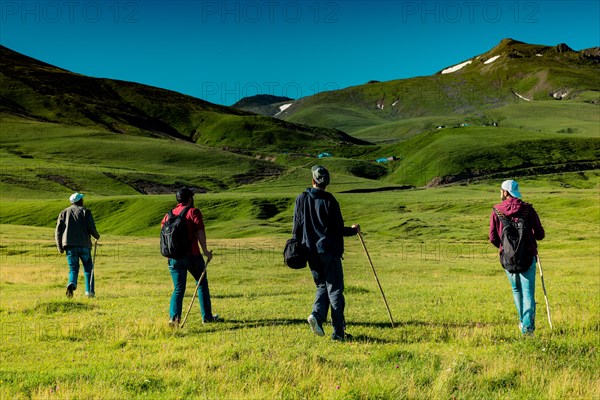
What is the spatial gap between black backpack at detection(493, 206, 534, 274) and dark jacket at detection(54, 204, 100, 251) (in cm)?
1293

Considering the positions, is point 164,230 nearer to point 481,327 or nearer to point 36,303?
point 36,303

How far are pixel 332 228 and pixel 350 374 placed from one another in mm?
3523

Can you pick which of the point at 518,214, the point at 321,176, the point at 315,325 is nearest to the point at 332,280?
the point at 315,325

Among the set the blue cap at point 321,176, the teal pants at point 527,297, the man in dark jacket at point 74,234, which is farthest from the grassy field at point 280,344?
the blue cap at point 321,176

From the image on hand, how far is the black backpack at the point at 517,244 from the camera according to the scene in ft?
37.0

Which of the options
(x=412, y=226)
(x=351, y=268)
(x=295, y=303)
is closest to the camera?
(x=295, y=303)

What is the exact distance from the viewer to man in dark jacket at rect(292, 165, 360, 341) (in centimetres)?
1093

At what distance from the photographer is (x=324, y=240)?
35.6ft

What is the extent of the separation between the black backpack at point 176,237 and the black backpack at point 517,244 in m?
7.28

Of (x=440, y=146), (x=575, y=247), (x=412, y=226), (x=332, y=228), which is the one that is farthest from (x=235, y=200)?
(x=440, y=146)

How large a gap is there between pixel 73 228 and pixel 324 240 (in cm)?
1069

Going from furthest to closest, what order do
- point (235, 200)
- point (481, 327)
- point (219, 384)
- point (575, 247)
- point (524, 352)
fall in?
point (235, 200) < point (575, 247) < point (481, 327) < point (524, 352) < point (219, 384)

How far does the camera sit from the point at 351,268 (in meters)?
35.6

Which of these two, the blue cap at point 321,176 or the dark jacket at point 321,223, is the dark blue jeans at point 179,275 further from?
the blue cap at point 321,176
